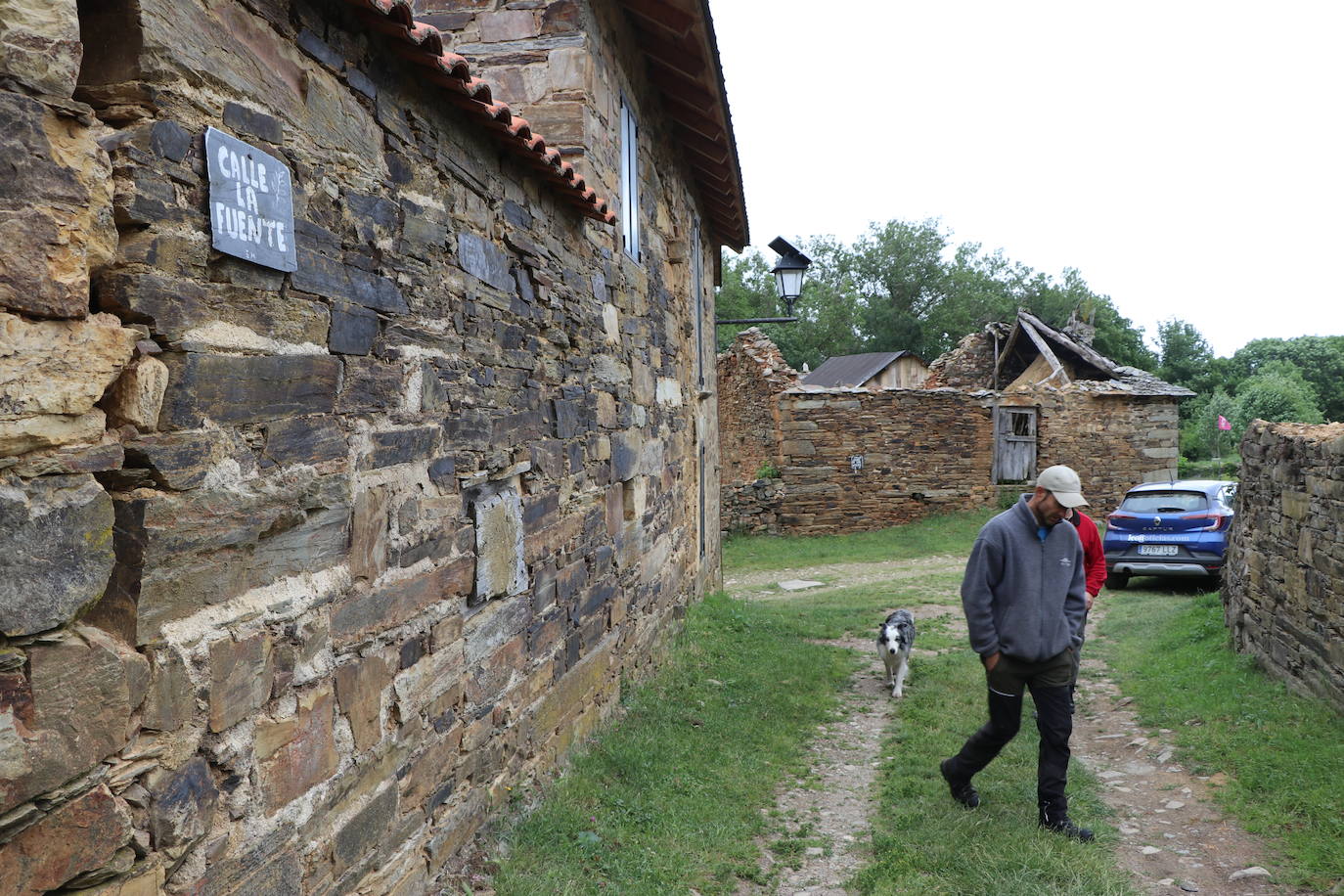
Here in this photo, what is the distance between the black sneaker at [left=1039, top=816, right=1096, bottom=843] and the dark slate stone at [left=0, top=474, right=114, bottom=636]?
4229 mm

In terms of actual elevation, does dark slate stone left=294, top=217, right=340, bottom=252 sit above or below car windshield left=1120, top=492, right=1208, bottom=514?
above

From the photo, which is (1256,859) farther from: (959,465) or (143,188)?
(959,465)

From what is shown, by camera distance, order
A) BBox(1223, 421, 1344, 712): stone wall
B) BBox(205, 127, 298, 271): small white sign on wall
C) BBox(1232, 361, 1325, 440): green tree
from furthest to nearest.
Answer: BBox(1232, 361, 1325, 440): green tree < BBox(1223, 421, 1344, 712): stone wall < BBox(205, 127, 298, 271): small white sign on wall

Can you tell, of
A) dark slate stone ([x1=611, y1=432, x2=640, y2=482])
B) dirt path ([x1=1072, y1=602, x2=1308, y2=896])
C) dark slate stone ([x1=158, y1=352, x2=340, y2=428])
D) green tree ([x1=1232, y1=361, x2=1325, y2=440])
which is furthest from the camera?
green tree ([x1=1232, y1=361, x2=1325, y2=440])

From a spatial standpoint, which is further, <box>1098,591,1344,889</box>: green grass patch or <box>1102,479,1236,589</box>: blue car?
<box>1102,479,1236,589</box>: blue car

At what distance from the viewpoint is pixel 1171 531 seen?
11.5 m

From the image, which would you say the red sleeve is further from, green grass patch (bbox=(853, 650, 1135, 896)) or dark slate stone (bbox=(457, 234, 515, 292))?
dark slate stone (bbox=(457, 234, 515, 292))

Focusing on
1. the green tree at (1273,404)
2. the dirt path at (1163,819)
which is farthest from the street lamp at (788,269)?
the green tree at (1273,404)

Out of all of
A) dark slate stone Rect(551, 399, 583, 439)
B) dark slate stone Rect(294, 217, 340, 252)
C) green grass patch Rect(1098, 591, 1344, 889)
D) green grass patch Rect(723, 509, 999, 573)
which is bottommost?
green grass patch Rect(723, 509, 999, 573)

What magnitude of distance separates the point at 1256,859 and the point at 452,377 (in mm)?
4197

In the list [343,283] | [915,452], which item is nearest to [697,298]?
[343,283]

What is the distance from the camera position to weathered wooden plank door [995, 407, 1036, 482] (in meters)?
19.8

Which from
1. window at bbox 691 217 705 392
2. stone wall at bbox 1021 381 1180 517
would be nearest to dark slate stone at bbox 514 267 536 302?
window at bbox 691 217 705 392

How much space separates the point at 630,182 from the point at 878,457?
13.3 meters
